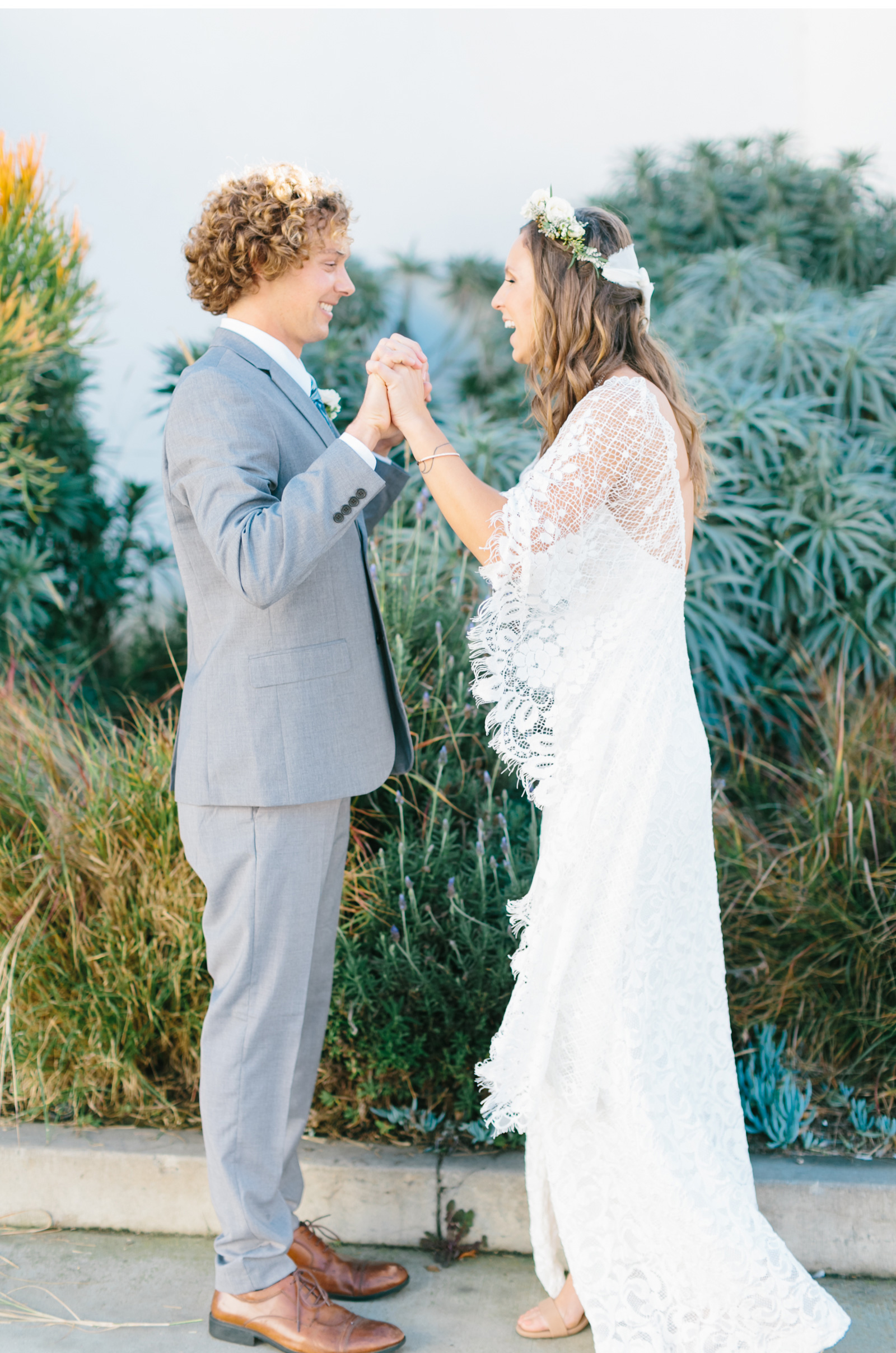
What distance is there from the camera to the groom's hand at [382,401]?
195 centimetres

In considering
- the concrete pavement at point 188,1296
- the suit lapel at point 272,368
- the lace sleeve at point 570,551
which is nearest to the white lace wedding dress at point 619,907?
the lace sleeve at point 570,551

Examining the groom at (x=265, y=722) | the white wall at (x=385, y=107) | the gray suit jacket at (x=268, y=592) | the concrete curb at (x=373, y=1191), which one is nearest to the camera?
the gray suit jacket at (x=268, y=592)

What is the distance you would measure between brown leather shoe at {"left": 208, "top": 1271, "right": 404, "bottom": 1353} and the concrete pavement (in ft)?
0.29

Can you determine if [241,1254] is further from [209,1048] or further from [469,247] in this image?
[469,247]

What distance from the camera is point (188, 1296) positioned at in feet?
7.47

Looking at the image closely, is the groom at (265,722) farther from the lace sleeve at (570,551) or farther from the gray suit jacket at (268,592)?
the lace sleeve at (570,551)

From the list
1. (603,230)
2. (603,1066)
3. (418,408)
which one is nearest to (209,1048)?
(603,1066)

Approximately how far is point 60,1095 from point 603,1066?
1.49 meters

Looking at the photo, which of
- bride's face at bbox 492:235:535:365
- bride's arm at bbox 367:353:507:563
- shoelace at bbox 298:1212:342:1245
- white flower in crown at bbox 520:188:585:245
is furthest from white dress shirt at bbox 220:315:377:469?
shoelace at bbox 298:1212:342:1245

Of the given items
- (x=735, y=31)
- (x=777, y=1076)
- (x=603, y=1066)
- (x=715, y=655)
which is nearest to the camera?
(x=603, y=1066)

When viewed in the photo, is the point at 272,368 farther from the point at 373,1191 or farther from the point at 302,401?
the point at 373,1191

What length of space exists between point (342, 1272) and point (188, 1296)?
340 millimetres

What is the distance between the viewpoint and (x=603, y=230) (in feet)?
6.55

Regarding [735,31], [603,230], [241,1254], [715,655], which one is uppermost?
[735,31]
